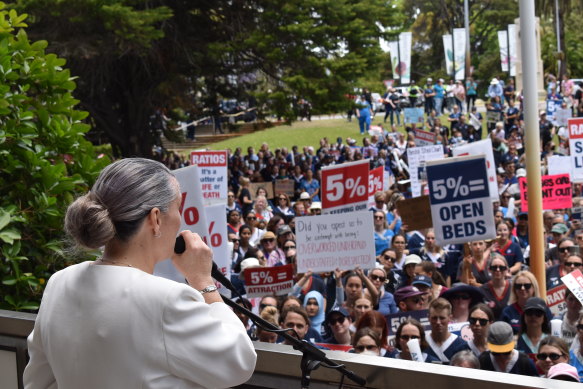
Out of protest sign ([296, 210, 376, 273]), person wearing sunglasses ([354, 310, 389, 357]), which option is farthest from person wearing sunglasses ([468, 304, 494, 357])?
protest sign ([296, 210, 376, 273])

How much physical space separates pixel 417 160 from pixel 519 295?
8.85 m

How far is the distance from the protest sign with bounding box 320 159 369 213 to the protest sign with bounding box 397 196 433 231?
75 centimetres

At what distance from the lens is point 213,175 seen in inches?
502

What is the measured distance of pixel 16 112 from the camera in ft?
14.9

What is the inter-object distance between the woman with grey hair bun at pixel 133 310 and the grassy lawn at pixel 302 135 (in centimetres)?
3506

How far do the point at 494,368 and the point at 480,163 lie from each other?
3704 millimetres

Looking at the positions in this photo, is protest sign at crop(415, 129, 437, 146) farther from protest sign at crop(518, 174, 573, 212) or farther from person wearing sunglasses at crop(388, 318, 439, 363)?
person wearing sunglasses at crop(388, 318, 439, 363)

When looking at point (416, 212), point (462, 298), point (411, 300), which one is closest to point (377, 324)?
point (411, 300)

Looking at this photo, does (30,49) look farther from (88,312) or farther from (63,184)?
(88,312)

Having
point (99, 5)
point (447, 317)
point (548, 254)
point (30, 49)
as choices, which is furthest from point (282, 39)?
point (30, 49)

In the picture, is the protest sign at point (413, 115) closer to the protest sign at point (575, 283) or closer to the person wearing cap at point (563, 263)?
the person wearing cap at point (563, 263)

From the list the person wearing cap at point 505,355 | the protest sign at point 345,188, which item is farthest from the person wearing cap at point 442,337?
the protest sign at point 345,188

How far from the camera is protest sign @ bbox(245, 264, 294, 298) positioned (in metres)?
8.71

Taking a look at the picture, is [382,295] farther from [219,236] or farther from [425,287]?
[219,236]
